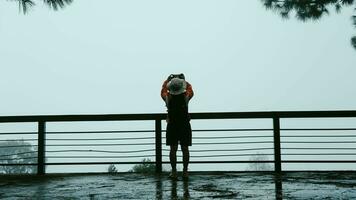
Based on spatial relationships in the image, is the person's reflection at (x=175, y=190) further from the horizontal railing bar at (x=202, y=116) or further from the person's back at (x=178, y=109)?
the horizontal railing bar at (x=202, y=116)

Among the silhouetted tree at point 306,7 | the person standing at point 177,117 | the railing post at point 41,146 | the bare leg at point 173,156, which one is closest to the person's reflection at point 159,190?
the bare leg at point 173,156

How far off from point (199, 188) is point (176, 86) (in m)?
1.61

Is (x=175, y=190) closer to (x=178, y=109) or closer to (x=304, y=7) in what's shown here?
(x=178, y=109)

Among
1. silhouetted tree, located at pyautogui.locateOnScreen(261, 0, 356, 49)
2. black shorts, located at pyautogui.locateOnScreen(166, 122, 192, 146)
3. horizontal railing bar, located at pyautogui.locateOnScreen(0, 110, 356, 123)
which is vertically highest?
silhouetted tree, located at pyautogui.locateOnScreen(261, 0, 356, 49)

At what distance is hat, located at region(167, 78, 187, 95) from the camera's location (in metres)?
5.78

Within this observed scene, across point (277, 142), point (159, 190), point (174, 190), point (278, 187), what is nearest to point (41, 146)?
point (159, 190)

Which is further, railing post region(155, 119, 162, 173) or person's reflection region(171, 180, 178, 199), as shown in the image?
railing post region(155, 119, 162, 173)

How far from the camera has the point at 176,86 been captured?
580cm

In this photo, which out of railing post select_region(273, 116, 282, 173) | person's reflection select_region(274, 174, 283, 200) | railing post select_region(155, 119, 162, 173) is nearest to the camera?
person's reflection select_region(274, 174, 283, 200)

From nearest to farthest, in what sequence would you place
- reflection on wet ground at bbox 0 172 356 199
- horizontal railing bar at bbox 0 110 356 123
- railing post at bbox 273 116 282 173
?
reflection on wet ground at bbox 0 172 356 199
horizontal railing bar at bbox 0 110 356 123
railing post at bbox 273 116 282 173

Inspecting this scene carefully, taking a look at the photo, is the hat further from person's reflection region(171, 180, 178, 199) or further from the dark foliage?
the dark foliage

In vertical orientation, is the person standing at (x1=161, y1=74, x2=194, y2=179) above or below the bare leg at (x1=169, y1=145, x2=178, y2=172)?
above

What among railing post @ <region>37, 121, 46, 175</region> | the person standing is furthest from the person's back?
railing post @ <region>37, 121, 46, 175</region>

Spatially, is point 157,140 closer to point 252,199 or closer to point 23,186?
point 23,186
